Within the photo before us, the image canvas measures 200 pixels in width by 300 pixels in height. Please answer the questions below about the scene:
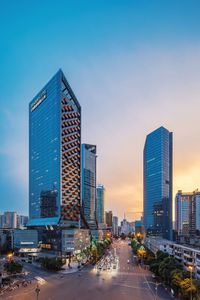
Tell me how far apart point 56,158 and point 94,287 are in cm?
9325

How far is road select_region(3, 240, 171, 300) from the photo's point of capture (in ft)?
193

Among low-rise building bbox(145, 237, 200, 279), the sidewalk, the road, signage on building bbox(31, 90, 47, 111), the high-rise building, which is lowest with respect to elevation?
the sidewalk

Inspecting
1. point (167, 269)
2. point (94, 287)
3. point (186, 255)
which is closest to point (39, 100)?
point (186, 255)

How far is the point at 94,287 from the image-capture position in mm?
67188

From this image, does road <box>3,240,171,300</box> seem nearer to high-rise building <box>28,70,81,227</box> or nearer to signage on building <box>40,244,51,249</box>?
signage on building <box>40,244,51,249</box>

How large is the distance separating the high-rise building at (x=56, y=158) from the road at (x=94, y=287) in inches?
2484

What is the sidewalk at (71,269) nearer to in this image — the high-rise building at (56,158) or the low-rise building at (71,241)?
the low-rise building at (71,241)

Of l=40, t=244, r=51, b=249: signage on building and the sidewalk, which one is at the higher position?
the sidewalk

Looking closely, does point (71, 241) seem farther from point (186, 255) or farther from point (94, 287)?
point (186, 255)

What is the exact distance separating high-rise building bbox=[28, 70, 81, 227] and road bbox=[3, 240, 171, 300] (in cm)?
6310

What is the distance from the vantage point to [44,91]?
6703 inches

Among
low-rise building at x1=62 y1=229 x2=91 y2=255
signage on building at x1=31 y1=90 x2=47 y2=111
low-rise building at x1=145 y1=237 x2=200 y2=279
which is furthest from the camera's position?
signage on building at x1=31 y1=90 x2=47 y2=111

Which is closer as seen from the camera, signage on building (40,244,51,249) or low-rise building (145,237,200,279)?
low-rise building (145,237,200,279)

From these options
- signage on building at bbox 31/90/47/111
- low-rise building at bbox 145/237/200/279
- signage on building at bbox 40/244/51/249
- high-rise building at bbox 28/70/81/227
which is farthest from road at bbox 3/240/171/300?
signage on building at bbox 31/90/47/111
